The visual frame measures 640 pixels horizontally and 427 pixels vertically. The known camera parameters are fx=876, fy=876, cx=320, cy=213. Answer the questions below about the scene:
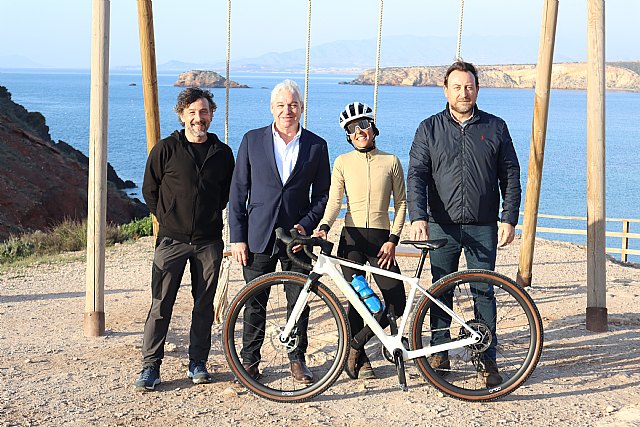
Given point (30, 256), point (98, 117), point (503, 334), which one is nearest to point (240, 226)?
point (98, 117)

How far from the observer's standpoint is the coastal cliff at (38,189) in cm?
1962

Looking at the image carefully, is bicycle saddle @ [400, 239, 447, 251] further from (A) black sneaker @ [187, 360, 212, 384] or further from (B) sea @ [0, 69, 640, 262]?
(B) sea @ [0, 69, 640, 262]

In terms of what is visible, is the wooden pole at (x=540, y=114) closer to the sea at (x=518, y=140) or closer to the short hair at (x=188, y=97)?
the short hair at (x=188, y=97)

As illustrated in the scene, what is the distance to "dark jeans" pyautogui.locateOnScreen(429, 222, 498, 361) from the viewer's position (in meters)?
4.92

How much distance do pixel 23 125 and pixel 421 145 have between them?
25.5 meters

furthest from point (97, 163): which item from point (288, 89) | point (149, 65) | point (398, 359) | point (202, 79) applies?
point (202, 79)

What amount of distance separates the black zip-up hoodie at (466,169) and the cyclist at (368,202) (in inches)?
4.7

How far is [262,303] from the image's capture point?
16.3 ft

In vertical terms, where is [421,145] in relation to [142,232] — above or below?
above

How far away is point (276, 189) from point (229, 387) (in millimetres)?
1169

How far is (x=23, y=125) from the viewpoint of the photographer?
2822 cm

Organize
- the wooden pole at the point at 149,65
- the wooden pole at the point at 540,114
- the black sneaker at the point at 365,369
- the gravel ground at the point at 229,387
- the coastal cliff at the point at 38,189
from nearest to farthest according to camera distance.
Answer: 1. the gravel ground at the point at 229,387
2. the black sneaker at the point at 365,369
3. the wooden pole at the point at 149,65
4. the wooden pole at the point at 540,114
5. the coastal cliff at the point at 38,189

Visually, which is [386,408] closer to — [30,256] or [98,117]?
[98,117]

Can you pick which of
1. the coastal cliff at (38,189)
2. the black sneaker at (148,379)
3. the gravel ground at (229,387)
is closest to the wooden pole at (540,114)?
the gravel ground at (229,387)
